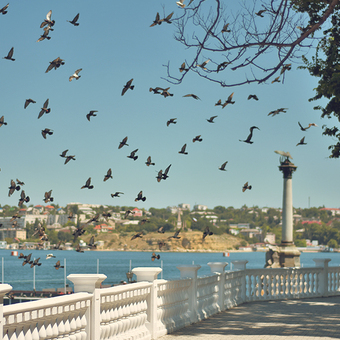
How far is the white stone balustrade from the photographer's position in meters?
5.41

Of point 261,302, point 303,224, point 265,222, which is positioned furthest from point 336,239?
point 261,302

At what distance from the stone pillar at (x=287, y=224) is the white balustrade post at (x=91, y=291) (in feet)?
47.8

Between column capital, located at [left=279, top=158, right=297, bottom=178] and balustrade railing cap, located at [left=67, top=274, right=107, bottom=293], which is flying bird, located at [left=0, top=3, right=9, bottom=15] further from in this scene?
column capital, located at [left=279, top=158, right=297, bottom=178]

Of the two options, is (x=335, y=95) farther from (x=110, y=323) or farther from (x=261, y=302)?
(x=110, y=323)

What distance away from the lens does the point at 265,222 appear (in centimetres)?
19762

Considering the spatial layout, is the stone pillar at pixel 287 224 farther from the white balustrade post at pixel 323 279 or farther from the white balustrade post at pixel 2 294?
the white balustrade post at pixel 2 294

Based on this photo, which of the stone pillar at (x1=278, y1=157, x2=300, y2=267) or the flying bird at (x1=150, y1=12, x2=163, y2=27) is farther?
the stone pillar at (x1=278, y1=157, x2=300, y2=267)

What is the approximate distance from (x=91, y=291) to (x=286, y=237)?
49.6ft

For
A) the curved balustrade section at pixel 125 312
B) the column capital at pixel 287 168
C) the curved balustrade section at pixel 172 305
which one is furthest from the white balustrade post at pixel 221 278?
the column capital at pixel 287 168

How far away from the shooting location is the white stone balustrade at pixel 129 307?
17.8 ft

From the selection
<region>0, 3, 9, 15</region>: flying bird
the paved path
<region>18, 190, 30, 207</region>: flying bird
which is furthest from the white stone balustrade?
<region>0, 3, 9, 15</region>: flying bird

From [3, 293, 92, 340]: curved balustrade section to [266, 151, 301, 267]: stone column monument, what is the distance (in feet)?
48.3

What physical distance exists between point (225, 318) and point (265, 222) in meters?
191

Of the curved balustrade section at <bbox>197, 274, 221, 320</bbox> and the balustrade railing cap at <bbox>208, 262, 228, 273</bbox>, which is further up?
the balustrade railing cap at <bbox>208, 262, 228, 273</bbox>
